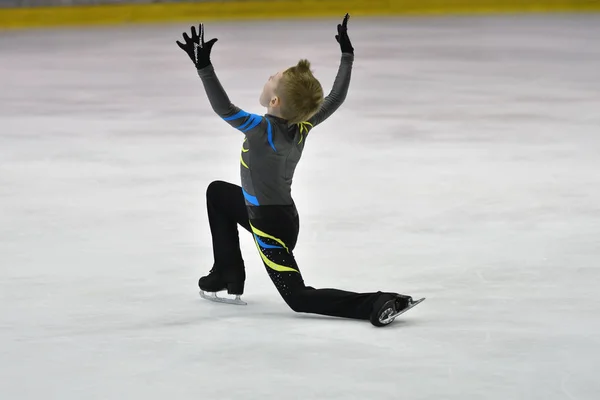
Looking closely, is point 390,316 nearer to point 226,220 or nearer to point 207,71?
point 226,220

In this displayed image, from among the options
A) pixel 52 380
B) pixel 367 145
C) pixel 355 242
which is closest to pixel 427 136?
pixel 367 145

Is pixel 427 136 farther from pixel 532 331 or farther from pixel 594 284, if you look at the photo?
pixel 532 331

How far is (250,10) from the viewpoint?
510 inches

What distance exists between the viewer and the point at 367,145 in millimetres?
6285

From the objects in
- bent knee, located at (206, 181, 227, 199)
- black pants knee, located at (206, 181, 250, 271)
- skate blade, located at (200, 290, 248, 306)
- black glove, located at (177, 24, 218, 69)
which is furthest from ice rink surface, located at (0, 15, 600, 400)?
black glove, located at (177, 24, 218, 69)

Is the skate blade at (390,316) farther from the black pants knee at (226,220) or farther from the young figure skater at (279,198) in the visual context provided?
the black pants knee at (226,220)

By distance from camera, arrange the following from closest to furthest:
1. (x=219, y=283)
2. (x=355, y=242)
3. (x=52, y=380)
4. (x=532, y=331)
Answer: (x=52, y=380), (x=532, y=331), (x=219, y=283), (x=355, y=242)

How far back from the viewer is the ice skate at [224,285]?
11.3ft

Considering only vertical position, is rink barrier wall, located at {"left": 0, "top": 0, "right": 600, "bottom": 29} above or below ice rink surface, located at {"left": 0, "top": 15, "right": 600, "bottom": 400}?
above

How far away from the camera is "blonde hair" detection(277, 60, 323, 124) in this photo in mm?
3252

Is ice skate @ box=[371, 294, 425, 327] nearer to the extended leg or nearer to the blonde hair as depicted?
the extended leg

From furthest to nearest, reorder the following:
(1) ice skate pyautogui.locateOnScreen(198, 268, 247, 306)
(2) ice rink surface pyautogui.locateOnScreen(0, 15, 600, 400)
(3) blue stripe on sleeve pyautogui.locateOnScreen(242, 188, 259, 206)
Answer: (1) ice skate pyautogui.locateOnScreen(198, 268, 247, 306)
(3) blue stripe on sleeve pyautogui.locateOnScreen(242, 188, 259, 206)
(2) ice rink surface pyautogui.locateOnScreen(0, 15, 600, 400)

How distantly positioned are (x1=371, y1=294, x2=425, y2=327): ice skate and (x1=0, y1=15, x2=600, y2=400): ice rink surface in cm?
3

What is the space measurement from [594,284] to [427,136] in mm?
2955
